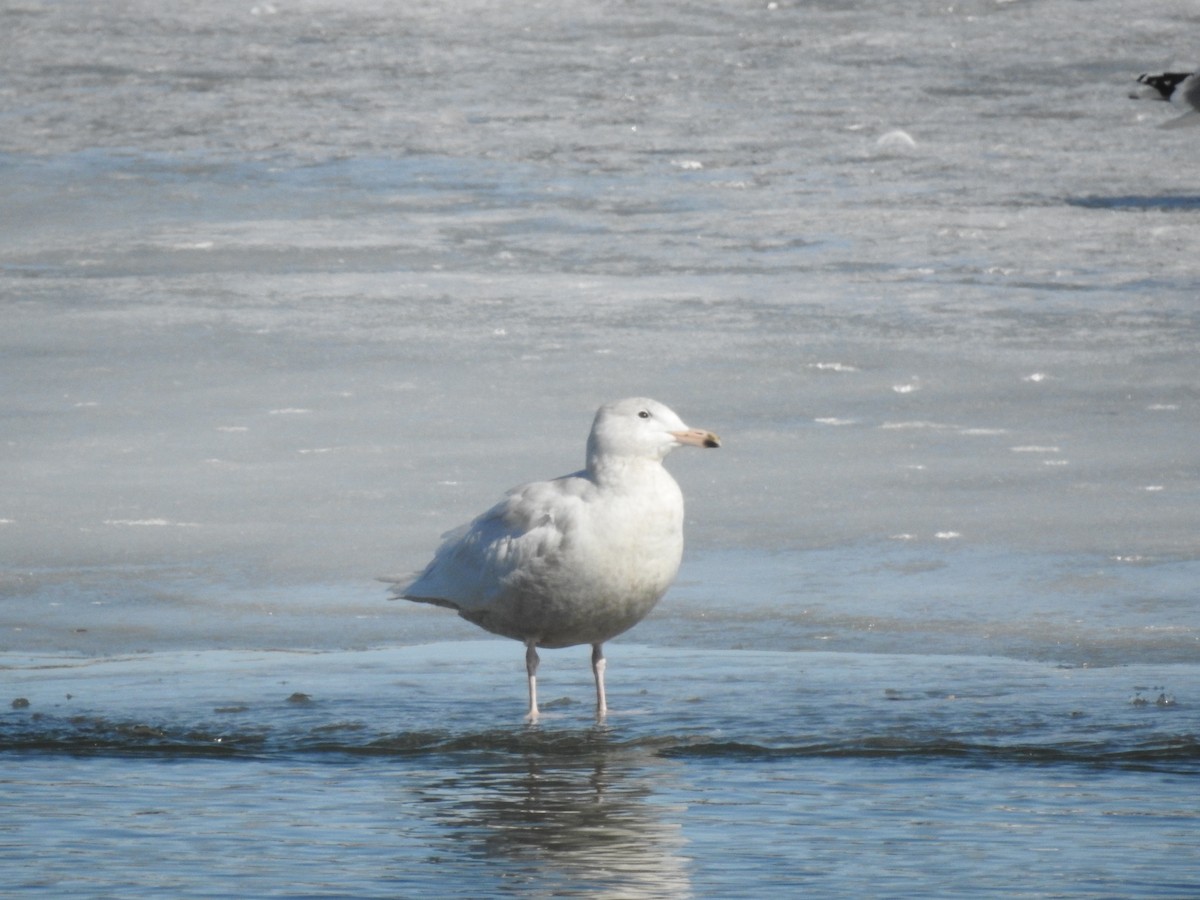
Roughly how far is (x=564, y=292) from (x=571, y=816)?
23.4 ft

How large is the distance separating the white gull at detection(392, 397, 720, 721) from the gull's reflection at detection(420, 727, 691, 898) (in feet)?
1.34

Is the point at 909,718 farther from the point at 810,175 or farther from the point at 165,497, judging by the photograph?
the point at 810,175

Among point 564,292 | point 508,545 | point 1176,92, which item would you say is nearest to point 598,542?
point 508,545

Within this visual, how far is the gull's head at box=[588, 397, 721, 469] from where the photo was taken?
5.60m

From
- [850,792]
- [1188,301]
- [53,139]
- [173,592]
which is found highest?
[53,139]

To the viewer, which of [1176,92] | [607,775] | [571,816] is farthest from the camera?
[1176,92]

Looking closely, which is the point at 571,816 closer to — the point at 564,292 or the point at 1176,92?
the point at 564,292

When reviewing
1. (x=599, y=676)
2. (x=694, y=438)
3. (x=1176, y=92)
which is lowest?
(x=599, y=676)

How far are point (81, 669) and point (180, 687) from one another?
0.38 metres

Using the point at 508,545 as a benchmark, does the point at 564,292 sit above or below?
above

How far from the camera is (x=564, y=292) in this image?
1149 centimetres

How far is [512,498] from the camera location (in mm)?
5785

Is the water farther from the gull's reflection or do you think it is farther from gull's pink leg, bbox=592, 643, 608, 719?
gull's pink leg, bbox=592, 643, 608, 719

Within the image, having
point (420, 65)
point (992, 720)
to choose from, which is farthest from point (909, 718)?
point (420, 65)
